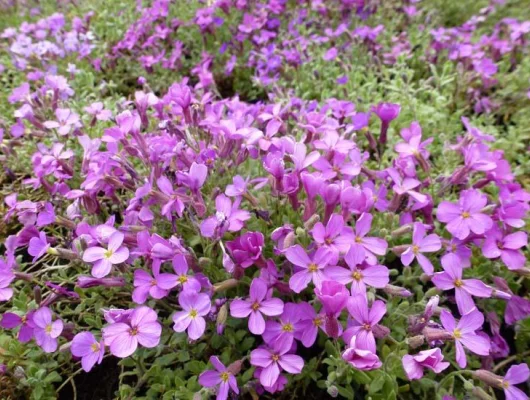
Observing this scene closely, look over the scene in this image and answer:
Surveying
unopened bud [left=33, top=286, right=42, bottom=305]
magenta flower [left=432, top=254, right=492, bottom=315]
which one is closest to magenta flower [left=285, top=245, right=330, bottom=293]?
magenta flower [left=432, top=254, right=492, bottom=315]

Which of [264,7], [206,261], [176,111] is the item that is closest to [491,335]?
[206,261]

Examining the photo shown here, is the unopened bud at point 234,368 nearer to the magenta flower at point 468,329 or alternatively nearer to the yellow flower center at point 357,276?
the yellow flower center at point 357,276

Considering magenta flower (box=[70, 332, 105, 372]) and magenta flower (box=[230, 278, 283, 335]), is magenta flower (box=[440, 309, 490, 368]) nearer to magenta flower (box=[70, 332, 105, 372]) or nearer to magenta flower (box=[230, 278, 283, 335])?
magenta flower (box=[230, 278, 283, 335])

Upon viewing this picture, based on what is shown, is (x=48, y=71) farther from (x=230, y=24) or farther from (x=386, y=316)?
(x=386, y=316)

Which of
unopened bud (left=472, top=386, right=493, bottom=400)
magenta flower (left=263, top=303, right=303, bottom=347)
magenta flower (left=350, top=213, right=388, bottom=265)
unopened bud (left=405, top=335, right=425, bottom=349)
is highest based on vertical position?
magenta flower (left=350, top=213, right=388, bottom=265)

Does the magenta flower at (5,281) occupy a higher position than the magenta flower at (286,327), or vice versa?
the magenta flower at (286,327)

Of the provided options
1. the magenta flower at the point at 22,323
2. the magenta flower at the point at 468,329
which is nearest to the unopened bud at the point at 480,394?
the magenta flower at the point at 468,329

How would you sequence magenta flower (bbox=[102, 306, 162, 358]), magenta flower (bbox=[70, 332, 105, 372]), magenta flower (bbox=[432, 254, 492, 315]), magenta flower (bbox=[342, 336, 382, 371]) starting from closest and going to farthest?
magenta flower (bbox=[342, 336, 382, 371])
magenta flower (bbox=[102, 306, 162, 358])
magenta flower (bbox=[70, 332, 105, 372])
magenta flower (bbox=[432, 254, 492, 315])
